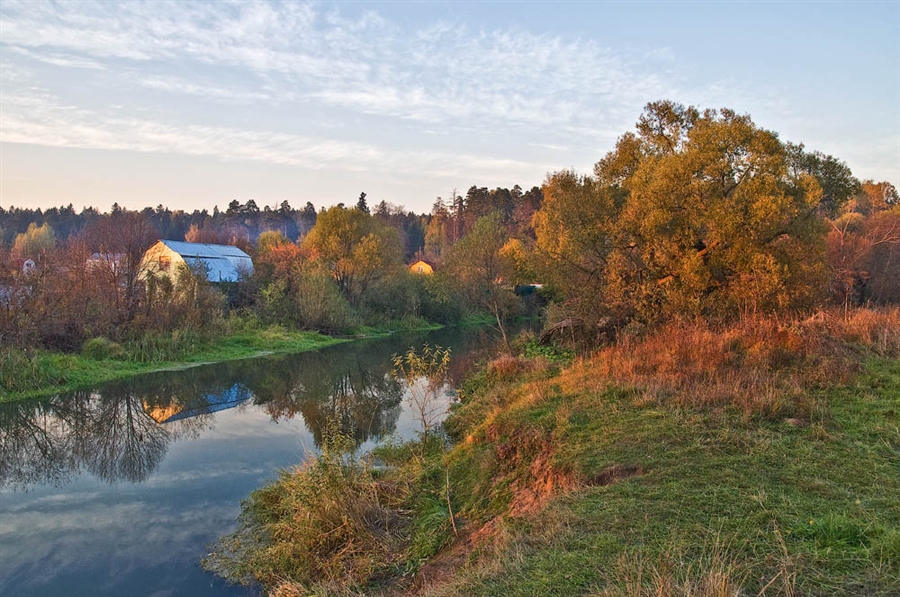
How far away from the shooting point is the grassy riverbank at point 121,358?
50.7ft

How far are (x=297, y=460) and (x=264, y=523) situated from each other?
2.88 metres

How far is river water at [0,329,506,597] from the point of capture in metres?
6.77

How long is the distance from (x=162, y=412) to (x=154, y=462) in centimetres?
438

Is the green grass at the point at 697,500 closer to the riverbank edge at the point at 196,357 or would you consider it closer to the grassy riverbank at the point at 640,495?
the grassy riverbank at the point at 640,495

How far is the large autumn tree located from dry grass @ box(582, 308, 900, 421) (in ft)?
6.33

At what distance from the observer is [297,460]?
34.7 ft

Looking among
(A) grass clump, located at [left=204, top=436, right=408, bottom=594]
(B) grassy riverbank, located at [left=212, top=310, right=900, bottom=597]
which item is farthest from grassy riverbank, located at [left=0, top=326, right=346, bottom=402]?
(A) grass clump, located at [left=204, top=436, right=408, bottom=594]

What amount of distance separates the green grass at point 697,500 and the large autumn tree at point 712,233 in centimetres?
712

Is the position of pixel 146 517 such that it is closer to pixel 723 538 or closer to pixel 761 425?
pixel 723 538

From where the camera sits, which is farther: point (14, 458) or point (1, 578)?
point (14, 458)

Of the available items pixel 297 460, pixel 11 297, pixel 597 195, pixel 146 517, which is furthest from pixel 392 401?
pixel 11 297

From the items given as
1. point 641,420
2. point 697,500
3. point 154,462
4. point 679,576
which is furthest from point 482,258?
point 679,576

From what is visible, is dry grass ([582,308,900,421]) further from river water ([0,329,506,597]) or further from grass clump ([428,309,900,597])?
river water ([0,329,506,597])

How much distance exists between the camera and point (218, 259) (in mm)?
40375
